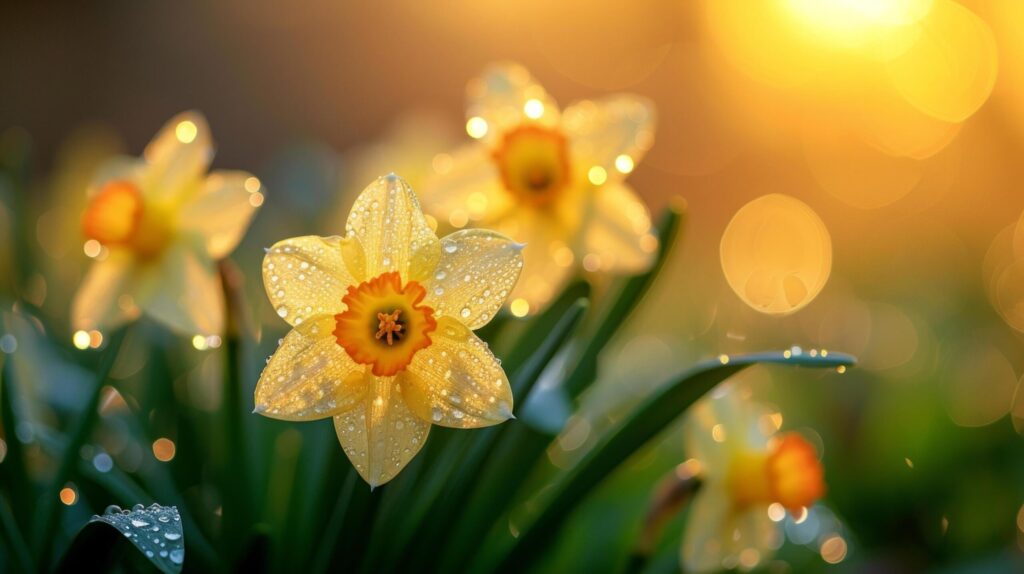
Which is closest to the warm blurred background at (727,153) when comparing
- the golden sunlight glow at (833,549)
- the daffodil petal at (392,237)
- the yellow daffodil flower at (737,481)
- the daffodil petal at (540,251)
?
the golden sunlight glow at (833,549)

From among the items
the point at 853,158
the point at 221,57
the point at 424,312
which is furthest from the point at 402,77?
the point at 424,312

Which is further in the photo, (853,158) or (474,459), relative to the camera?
(853,158)

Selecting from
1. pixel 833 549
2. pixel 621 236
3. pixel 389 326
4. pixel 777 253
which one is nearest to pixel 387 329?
pixel 389 326

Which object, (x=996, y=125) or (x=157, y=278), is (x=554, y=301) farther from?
(x=996, y=125)

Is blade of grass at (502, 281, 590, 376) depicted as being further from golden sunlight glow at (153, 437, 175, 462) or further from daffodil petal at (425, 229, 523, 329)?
golden sunlight glow at (153, 437, 175, 462)

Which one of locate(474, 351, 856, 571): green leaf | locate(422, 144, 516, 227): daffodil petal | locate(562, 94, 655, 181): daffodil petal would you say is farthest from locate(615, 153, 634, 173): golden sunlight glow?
locate(474, 351, 856, 571): green leaf

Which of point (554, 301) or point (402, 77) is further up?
point (554, 301)
